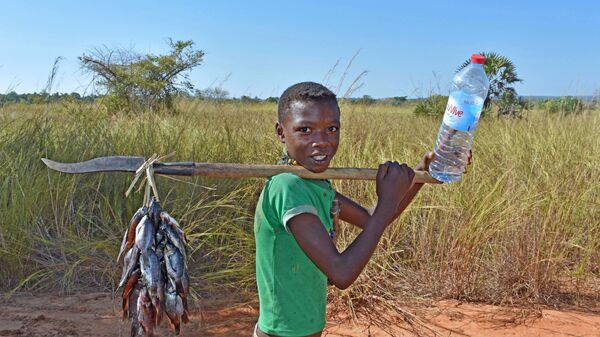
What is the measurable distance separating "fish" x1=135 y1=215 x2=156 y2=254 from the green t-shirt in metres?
0.34

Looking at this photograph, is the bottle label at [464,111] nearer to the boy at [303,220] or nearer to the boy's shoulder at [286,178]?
the boy at [303,220]

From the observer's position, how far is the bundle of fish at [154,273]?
162cm

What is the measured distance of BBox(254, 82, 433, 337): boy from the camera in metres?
1.71

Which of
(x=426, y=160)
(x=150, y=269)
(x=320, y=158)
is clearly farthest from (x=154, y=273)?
(x=426, y=160)

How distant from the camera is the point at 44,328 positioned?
378 cm

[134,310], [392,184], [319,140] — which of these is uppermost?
[319,140]

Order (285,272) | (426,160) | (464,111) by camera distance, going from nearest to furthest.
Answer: (285,272) → (464,111) → (426,160)

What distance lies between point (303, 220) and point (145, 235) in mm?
422

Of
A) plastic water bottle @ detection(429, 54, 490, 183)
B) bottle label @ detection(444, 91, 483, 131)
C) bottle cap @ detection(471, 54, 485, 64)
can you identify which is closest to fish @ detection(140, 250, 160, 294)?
plastic water bottle @ detection(429, 54, 490, 183)

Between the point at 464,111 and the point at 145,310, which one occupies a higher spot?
the point at 464,111

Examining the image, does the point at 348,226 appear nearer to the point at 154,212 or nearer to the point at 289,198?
the point at 289,198

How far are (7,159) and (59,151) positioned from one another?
0.44m

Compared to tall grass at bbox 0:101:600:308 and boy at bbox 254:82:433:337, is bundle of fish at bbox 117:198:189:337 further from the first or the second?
tall grass at bbox 0:101:600:308

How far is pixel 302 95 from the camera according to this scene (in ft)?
5.87
